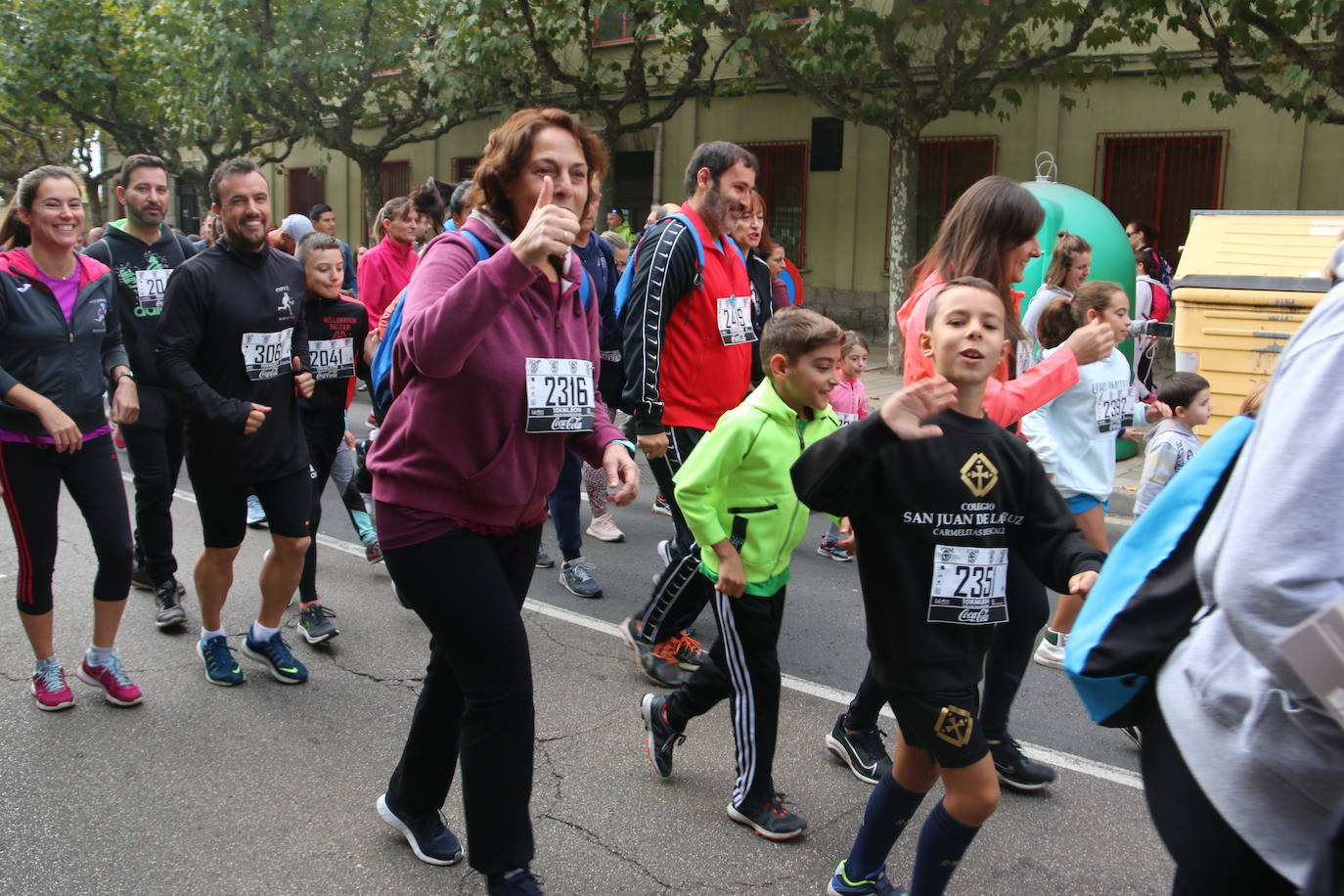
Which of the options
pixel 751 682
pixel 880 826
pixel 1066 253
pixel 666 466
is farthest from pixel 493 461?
pixel 1066 253

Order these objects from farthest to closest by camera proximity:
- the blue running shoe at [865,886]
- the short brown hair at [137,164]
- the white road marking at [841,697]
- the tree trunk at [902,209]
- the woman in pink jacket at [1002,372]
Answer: the tree trunk at [902,209]
the short brown hair at [137,164]
the white road marking at [841,697]
the woman in pink jacket at [1002,372]
the blue running shoe at [865,886]

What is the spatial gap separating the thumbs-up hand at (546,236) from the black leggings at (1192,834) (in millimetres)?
1406

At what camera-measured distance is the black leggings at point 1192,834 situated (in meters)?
1.60

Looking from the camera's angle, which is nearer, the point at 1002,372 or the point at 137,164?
the point at 1002,372

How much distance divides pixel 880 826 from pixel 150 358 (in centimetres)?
436

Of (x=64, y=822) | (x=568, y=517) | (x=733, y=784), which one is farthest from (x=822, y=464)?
(x=568, y=517)

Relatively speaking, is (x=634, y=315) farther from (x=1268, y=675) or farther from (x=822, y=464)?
(x=1268, y=675)

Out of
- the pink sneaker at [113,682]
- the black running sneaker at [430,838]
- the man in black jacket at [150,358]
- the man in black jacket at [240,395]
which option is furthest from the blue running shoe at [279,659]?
the black running sneaker at [430,838]

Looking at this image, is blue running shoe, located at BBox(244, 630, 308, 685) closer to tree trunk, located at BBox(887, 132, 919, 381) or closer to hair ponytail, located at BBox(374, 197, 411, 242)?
hair ponytail, located at BBox(374, 197, 411, 242)

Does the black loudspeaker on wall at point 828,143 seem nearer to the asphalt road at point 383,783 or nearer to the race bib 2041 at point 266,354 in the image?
the asphalt road at point 383,783

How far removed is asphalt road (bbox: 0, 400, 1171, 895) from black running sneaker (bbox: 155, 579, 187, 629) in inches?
2.5

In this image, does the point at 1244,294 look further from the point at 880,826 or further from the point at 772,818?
the point at 880,826

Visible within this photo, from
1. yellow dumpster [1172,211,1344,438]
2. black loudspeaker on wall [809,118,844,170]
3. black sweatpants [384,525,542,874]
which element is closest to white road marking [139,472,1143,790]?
black sweatpants [384,525,542,874]

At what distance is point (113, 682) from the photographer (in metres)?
4.43
